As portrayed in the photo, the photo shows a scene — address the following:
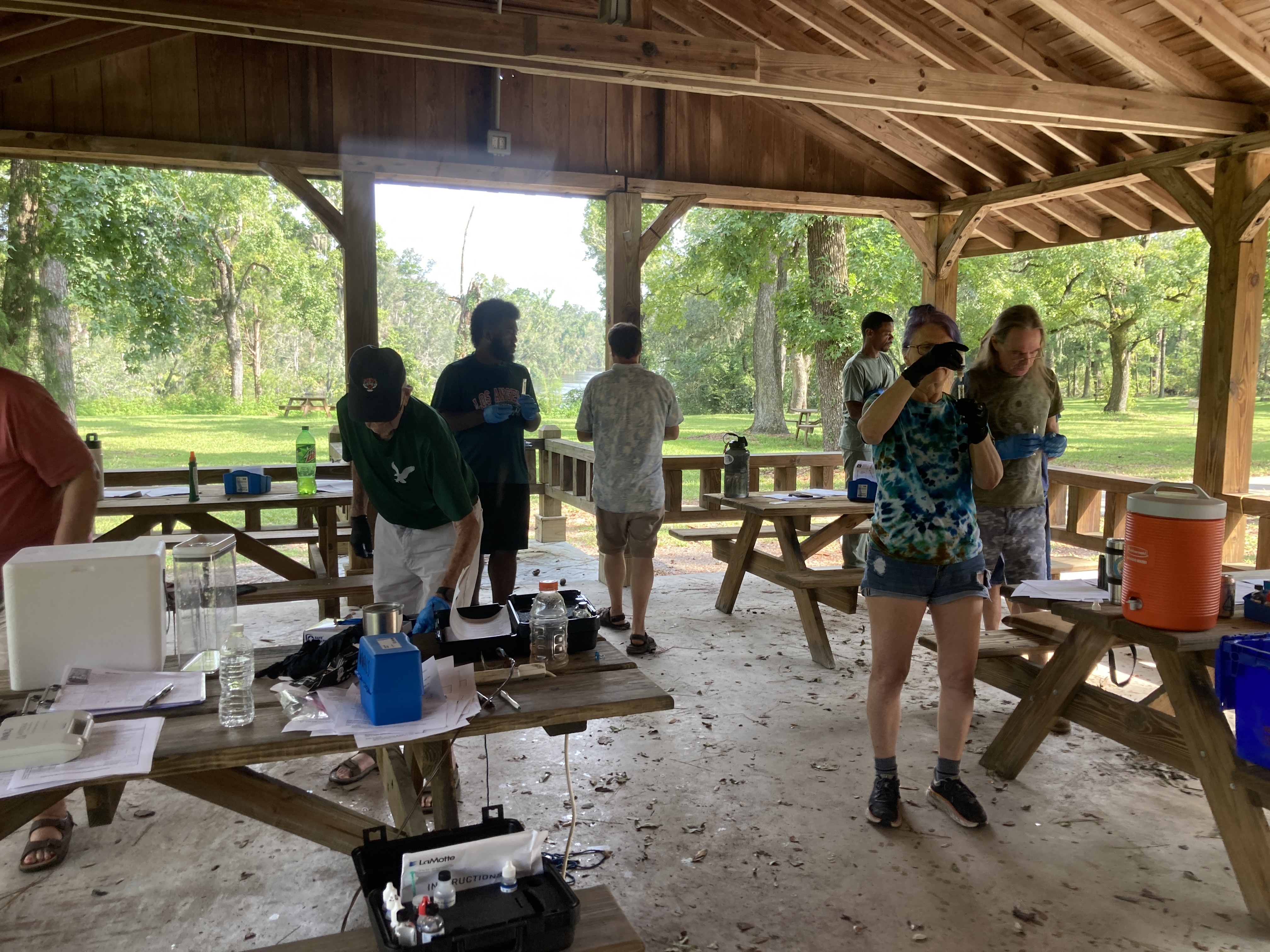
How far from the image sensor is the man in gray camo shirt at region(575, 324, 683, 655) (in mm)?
4578

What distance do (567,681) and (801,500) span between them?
3429 mm

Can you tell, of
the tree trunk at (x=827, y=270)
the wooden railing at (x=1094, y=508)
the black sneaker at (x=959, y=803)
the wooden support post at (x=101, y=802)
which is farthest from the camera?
the tree trunk at (x=827, y=270)

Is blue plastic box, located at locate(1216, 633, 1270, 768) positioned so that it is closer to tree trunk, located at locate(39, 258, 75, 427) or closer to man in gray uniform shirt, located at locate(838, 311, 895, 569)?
man in gray uniform shirt, located at locate(838, 311, 895, 569)

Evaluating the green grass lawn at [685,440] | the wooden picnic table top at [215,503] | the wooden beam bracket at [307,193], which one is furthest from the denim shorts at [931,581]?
the green grass lawn at [685,440]

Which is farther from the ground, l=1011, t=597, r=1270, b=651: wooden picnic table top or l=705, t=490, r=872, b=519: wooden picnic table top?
l=1011, t=597, r=1270, b=651: wooden picnic table top

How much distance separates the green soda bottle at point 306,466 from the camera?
195 inches

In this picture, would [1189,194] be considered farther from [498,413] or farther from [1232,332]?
[498,413]

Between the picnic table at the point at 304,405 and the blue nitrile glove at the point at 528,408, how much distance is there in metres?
20.1

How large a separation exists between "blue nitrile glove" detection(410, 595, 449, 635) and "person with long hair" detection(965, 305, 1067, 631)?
2.29 meters

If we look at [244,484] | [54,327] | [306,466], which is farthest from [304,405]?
[244,484]

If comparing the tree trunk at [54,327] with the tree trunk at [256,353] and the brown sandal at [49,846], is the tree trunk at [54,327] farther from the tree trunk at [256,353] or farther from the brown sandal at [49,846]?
the tree trunk at [256,353]

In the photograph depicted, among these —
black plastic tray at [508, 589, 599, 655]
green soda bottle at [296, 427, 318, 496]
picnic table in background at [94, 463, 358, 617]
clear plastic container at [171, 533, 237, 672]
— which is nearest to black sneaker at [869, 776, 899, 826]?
black plastic tray at [508, 589, 599, 655]

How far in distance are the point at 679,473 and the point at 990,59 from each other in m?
3.44

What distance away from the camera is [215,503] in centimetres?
458
